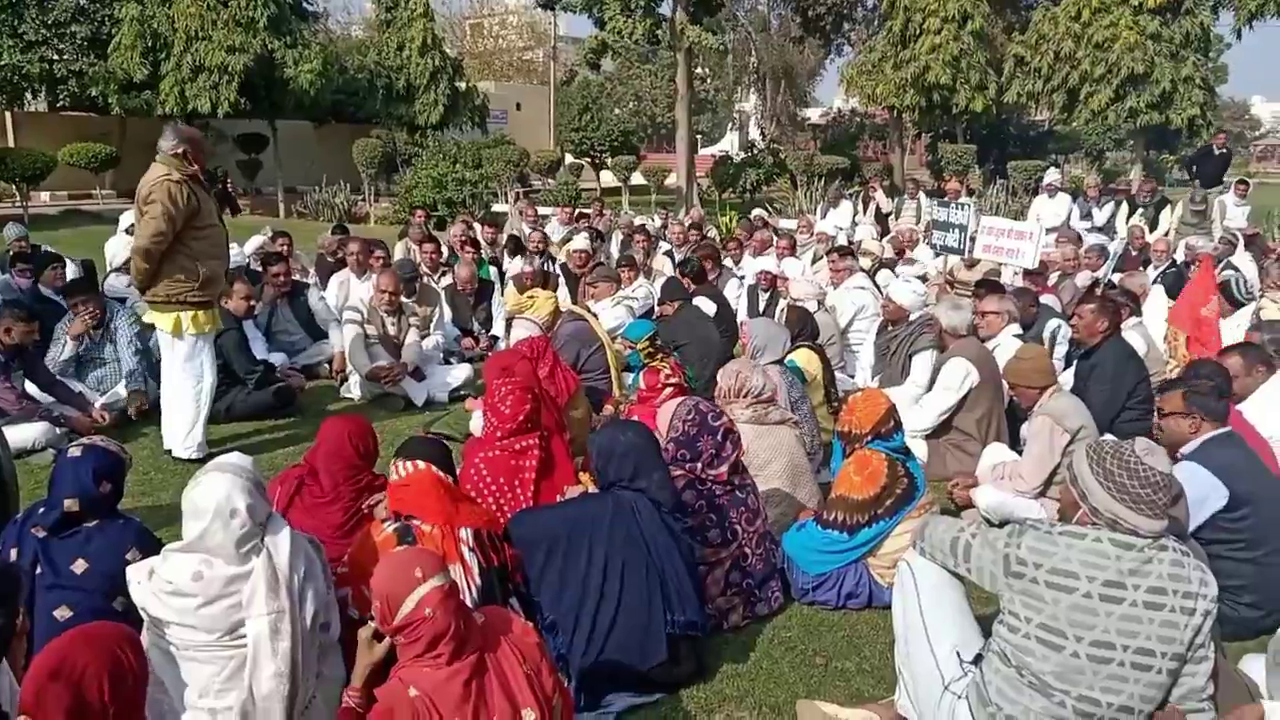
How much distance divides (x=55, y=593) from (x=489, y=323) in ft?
A: 21.9

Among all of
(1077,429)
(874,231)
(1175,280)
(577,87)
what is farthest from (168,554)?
(577,87)

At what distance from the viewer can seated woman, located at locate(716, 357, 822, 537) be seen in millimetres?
5125

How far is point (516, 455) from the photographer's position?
14.8 ft

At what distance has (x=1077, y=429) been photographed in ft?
16.2

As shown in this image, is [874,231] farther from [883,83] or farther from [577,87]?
[577,87]

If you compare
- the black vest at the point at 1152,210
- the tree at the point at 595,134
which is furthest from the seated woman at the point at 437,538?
the tree at the point at 595,134

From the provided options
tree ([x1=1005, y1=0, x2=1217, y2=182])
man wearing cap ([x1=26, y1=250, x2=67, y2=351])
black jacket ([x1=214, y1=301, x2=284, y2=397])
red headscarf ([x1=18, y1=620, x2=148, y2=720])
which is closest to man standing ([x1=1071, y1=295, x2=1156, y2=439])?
red headscarf ([x1=18, y1=620, x2=148, y2=720])

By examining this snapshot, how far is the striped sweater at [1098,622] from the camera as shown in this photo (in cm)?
275

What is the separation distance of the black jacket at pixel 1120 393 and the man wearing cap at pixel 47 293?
6218 mm

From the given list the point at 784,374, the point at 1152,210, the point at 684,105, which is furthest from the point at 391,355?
the point at 684,105

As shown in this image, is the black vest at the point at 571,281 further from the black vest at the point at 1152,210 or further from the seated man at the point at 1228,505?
the black vest at the point at 1152,210

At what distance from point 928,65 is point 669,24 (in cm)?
687

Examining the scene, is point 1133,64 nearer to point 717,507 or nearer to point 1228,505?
point 1228,505

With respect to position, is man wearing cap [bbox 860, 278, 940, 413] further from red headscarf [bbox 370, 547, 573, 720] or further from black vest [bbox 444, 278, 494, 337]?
red headscarf [bbox 370, 547, 573, 720]
